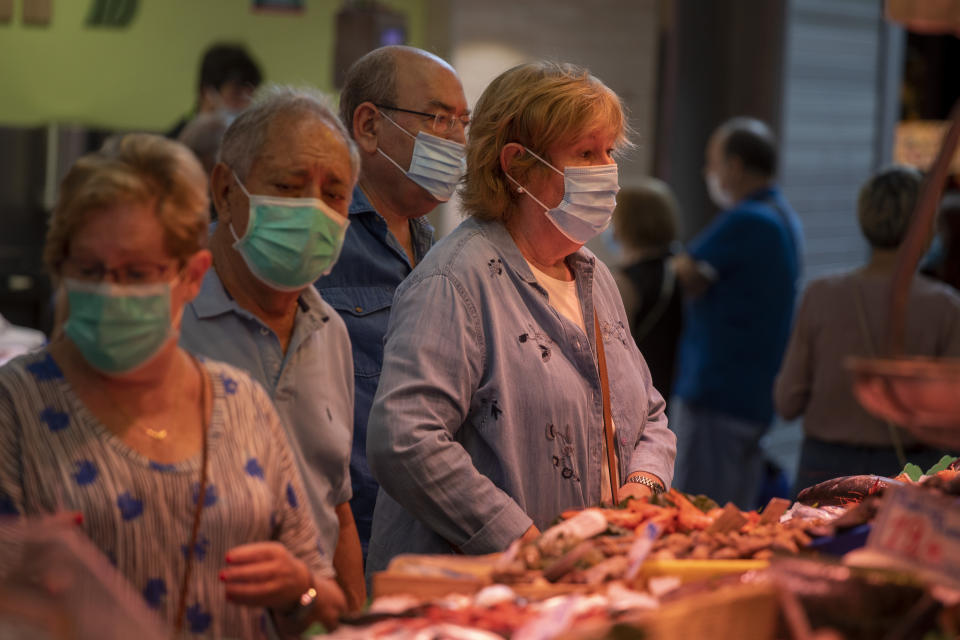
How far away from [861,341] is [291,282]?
285 cm

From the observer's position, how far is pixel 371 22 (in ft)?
21.5

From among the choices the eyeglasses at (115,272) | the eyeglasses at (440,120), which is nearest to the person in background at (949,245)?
the eyeglasses at (440,120)

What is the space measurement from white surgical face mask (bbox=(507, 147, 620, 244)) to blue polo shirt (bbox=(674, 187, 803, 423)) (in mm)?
3608

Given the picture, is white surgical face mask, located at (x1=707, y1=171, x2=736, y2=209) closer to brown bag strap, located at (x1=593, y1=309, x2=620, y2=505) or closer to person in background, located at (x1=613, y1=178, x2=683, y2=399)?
Result: person in background, located at (x1=613, y1=178, x2=683, y2=399)

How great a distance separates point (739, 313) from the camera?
20.9 ft

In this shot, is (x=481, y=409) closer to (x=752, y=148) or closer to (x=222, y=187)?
(x=222, y=187)

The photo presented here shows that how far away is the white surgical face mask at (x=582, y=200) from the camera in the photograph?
276 cm

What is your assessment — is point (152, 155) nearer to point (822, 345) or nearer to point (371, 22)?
point (822, 345)

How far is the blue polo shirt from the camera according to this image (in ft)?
20.5

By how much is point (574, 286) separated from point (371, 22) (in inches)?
160

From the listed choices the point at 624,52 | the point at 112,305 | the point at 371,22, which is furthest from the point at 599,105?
the point at 624,52

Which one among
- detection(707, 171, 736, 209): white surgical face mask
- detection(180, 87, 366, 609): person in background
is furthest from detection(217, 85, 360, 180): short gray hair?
detection(707, 171, 736, 209): white surgical face mask

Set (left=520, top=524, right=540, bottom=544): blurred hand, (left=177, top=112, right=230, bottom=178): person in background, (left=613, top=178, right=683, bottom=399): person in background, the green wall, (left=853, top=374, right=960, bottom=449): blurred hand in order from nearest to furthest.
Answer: (left=853, top=374, right=960, bottom=449): blurred hand, (left=520, top=524, right=540, bottom=544): blurred hand, (left=177, top=112, right=230, bottom=178): person in background, (left=613, top=178, right=683, bottom=399): person in background, the green wall

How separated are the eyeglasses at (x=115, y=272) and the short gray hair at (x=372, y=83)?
1553 millimetres
